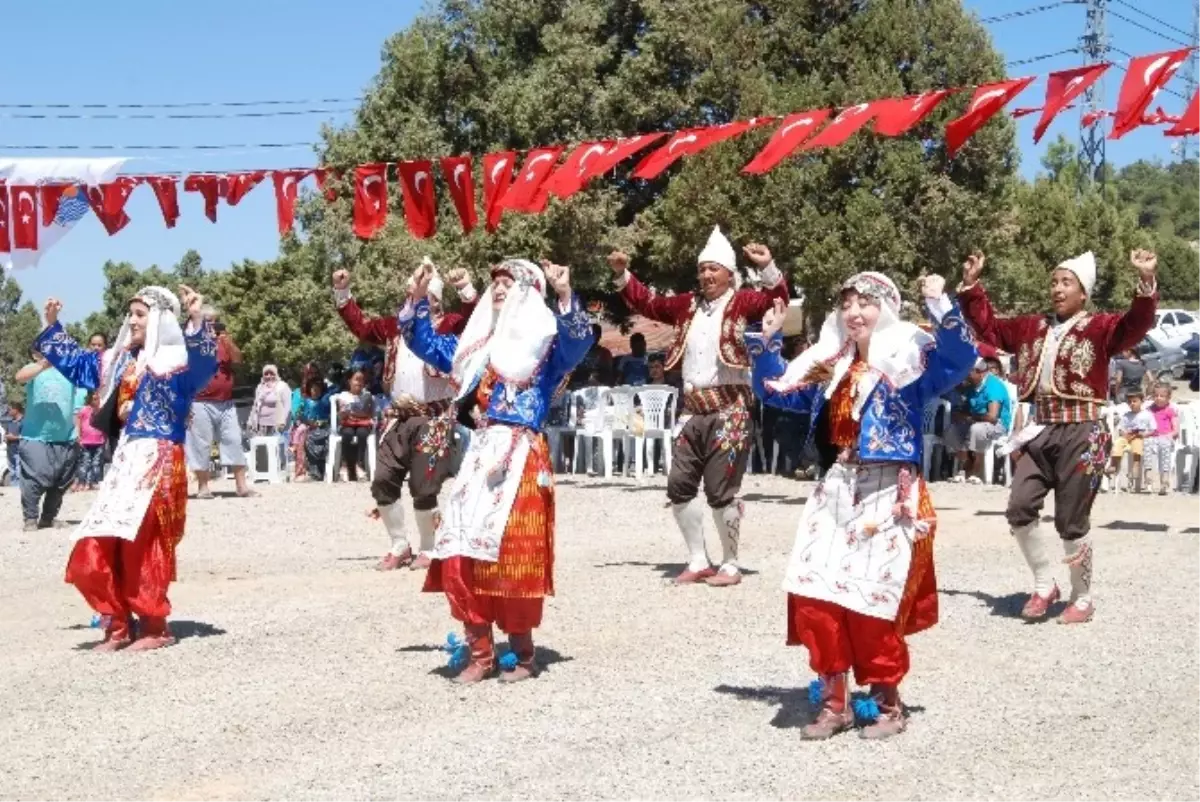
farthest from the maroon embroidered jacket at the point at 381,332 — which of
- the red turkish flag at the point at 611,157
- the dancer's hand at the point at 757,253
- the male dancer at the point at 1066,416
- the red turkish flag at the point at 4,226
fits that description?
the red turkish flag at the point at 4,226

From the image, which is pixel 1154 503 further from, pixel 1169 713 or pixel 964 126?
pixel 1169 713

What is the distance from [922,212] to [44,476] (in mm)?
11289

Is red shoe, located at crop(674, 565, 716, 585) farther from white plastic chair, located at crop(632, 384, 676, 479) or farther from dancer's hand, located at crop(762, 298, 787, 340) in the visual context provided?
white plastic chair, located at crop(632, 384, 676, 479)

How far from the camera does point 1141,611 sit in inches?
339

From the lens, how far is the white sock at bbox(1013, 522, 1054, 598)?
333 inches

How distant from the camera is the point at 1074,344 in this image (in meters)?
8.31

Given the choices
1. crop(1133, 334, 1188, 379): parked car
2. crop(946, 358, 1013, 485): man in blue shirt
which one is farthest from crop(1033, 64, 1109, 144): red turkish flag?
crop(1133, 334, 1188, 379): parked car

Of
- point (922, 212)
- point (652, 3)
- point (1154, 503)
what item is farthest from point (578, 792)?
point (652, 3)

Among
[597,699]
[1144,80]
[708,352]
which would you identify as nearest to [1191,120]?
[1144,80]

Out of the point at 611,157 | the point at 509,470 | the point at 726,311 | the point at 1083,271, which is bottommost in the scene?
the point at 509,470

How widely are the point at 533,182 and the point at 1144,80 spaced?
15.3 feet

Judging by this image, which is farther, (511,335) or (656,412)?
(656,412)

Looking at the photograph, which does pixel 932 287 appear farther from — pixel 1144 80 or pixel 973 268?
pixel 1144 80

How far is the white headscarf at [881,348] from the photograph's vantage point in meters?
6.24
